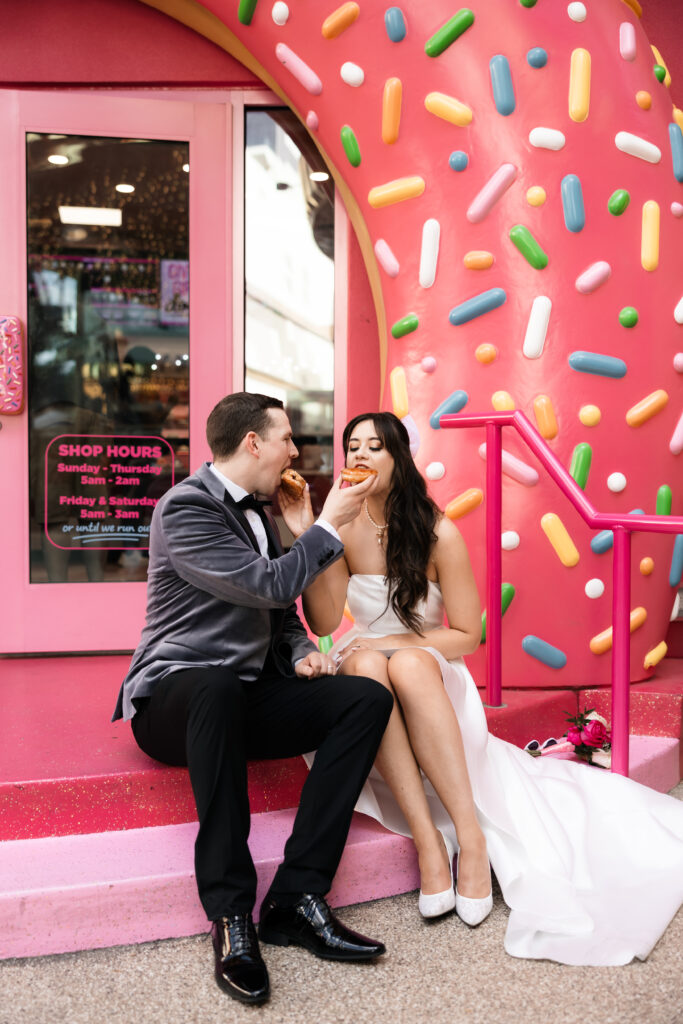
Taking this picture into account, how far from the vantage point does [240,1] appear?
9.40 ft

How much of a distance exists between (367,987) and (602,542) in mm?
1516

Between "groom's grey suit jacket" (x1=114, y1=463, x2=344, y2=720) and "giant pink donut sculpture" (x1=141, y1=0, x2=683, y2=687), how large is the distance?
934 millimetres

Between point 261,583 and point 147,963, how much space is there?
0.78 m

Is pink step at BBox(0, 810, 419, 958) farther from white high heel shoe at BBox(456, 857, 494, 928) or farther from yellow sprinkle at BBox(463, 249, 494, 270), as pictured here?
yellow sprinkle at BBox(463, 249, 494, 270)

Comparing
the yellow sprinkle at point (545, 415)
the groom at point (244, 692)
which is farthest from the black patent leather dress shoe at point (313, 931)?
the yellow sprinkle at point (545, 415)

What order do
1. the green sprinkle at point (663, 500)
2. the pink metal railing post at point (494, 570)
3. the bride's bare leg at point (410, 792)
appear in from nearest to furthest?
the bride's bare leg at point (410, 792), the pink metal railing post at point (494, 570), the green sprinkle at point (663, 500)

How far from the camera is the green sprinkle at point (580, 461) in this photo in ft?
8.82

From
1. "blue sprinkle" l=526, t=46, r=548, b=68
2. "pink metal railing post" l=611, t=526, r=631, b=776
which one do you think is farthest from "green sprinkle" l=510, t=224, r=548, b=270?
"pink metal railing post" l=611, t=526, r=631, b=776

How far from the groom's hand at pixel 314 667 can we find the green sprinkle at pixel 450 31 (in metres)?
1.87

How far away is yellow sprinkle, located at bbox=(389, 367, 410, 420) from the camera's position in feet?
9.26

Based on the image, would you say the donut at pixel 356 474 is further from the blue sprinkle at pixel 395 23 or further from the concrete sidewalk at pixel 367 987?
the blue sprinkle at pixel 395 23

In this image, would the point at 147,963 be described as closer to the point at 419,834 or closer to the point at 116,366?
the point at 419,834

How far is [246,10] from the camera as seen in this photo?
2.87 m

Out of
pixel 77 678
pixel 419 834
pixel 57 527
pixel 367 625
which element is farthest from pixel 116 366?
pixel 419 834
